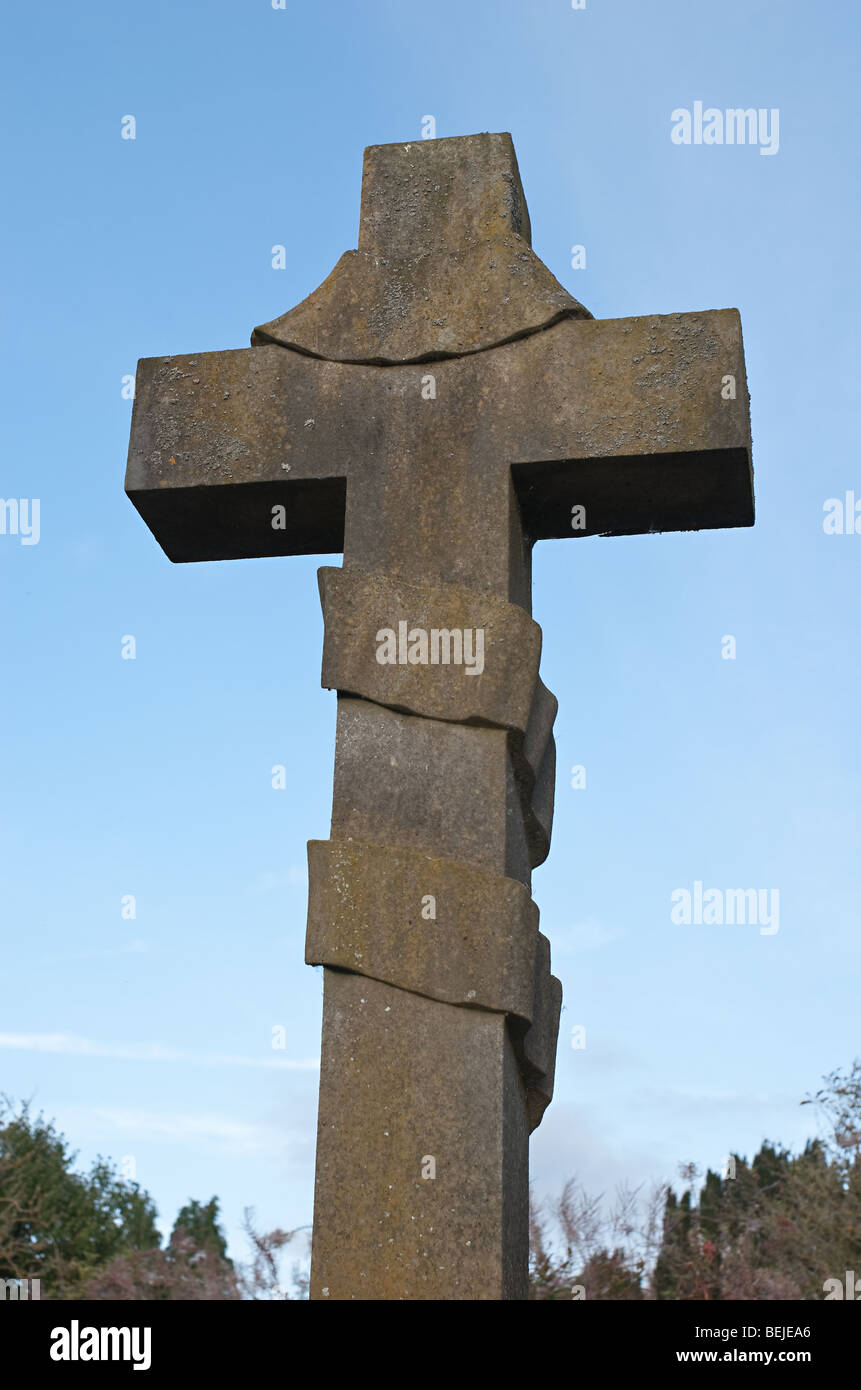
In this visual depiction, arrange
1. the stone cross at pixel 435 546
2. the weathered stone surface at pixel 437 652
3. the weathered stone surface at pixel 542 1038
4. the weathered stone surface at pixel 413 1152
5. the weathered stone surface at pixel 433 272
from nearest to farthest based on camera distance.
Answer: the weathered stone surface at pixel 413 1152 < the stone cross at pixel 435 546 < the weathered stone surface at pixel 542 1038 < the weathered stone surface at pixel 437 652 < the weathered stone surface at pixel 433 272

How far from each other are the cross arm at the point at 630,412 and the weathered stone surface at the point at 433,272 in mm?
155

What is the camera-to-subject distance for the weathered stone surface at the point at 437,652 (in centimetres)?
479

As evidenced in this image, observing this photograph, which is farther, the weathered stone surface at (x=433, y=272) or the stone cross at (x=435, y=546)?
the weathered stone surface at (x=433, y=272)

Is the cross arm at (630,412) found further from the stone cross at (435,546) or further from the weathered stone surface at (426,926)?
the weathered stone surface at (426,926)

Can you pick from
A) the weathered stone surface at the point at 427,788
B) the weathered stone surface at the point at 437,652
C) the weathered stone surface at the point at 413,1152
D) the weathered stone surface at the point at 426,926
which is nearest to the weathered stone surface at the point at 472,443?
the weathered stone surface at the point at 437,652

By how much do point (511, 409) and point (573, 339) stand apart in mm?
335

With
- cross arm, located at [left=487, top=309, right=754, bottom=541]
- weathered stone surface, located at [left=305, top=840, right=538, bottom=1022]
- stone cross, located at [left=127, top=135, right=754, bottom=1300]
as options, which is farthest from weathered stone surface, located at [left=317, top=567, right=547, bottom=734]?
cross arm, located at [left=487, top=309, right=754, bottom=541]

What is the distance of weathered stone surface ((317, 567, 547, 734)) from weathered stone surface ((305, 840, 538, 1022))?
0.50m

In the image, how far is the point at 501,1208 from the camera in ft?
14.2

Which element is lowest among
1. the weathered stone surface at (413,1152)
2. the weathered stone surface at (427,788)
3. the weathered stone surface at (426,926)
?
the weathered stone surface at (413,1152)

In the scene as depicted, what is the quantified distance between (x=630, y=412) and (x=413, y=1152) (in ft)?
8.19

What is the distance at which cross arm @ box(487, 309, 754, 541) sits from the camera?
5.09 m

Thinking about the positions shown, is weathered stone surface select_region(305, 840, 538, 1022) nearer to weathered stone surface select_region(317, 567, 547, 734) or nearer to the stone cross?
the stone cross
